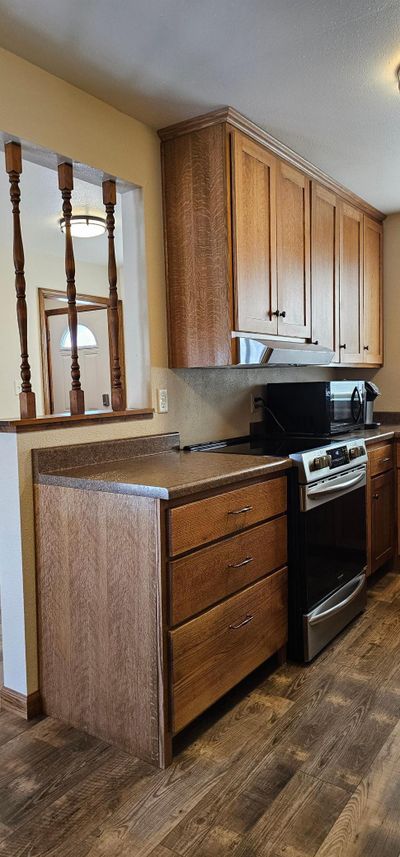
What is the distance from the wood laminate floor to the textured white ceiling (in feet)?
7.55

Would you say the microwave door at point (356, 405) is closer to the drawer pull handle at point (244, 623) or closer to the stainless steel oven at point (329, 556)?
the stainless steel oven at point (329, 556)

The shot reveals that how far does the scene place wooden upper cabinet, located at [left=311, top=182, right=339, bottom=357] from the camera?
10.4ft

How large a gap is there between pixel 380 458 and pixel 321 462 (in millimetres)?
1034

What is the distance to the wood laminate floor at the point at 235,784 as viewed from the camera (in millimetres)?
1453

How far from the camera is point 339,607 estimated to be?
254 centimetres

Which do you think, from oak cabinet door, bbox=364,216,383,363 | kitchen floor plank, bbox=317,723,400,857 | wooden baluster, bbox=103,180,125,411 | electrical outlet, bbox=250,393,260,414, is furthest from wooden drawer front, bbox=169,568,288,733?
oak cabinet door, bbox=364,216,383,363

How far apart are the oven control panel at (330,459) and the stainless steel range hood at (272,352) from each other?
448 millimetres

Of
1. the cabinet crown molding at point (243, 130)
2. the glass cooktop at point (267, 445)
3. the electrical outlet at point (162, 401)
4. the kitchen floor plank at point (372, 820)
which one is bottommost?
the kitchen floor plank at point (372, 820)

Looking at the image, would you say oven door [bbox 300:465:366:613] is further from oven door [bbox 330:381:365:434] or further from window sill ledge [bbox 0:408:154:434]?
window sill ledge [bbox 0:408:154:434]

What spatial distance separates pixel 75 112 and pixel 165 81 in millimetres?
364

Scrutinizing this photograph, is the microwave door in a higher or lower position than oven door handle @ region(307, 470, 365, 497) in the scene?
higher

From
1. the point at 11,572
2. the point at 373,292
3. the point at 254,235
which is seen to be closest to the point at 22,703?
the point at 11,572

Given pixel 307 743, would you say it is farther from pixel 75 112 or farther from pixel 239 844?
pixel 75 112

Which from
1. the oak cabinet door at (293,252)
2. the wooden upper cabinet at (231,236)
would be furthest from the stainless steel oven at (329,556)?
the oak cabinet door at (293,252)
